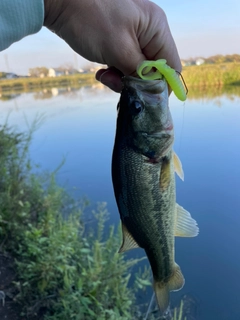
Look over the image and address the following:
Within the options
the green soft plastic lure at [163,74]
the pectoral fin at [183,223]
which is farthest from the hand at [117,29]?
the pectoral fin at [183,223]

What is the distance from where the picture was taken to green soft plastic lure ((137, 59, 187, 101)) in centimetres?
94

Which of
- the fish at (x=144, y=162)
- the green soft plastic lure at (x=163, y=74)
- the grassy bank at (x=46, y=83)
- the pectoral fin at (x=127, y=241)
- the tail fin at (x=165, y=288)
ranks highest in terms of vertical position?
the grassy bank at (x=46, y=83)

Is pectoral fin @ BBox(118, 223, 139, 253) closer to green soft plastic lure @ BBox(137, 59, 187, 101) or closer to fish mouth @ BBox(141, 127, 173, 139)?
fish mouth @ BBox(141, 127, 173, 139)

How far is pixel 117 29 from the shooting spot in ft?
3.44

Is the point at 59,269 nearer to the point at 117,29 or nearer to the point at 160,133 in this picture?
the point at 160,133

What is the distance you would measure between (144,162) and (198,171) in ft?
13.4

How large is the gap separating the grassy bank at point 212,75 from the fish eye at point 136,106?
7401 mm

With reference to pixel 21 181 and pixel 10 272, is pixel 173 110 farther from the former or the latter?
pixel 10 272

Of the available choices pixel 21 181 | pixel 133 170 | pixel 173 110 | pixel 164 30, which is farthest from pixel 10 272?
pixel 173 110

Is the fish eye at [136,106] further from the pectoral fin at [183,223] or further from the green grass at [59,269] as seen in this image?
the green grass at [59,269]

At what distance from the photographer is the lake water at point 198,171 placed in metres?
3.34

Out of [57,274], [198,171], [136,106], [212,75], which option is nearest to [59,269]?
[57,274]

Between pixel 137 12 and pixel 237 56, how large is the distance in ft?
26.1

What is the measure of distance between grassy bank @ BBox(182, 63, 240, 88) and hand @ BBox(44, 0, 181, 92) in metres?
7.27
